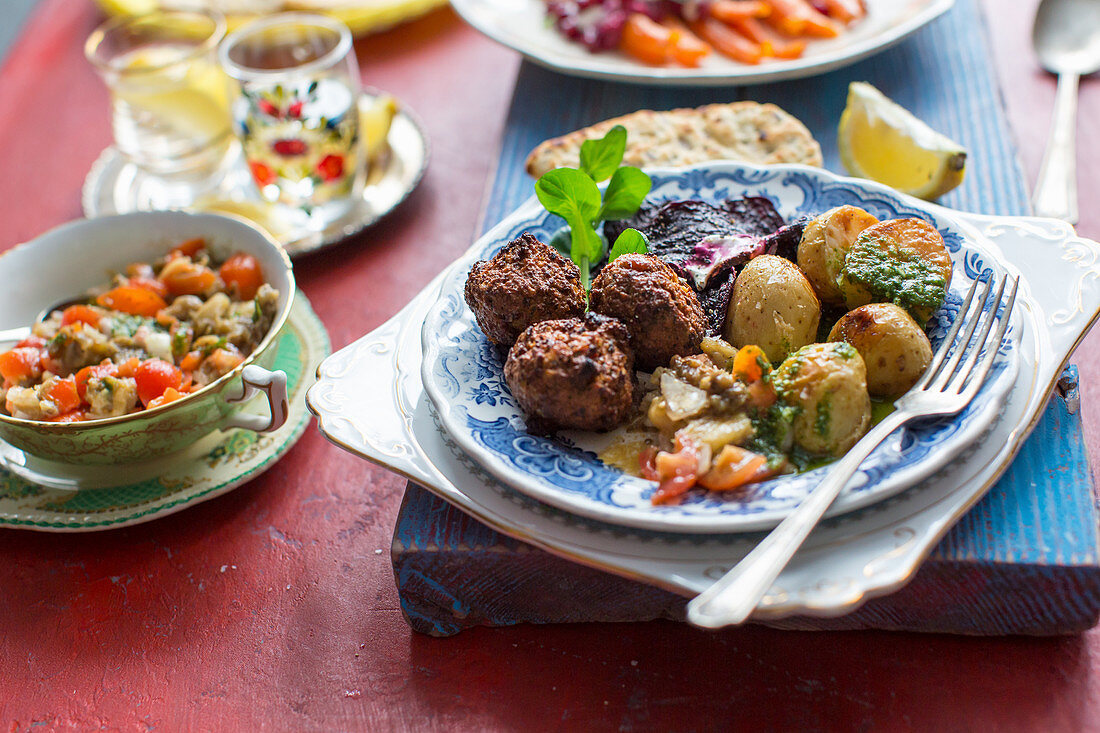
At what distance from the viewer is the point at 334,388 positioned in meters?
1.58

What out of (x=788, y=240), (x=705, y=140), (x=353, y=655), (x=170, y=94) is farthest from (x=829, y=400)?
(x=170, y=94)

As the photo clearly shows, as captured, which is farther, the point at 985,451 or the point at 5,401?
the point at 5,401

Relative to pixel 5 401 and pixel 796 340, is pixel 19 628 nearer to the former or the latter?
pixel 5 401

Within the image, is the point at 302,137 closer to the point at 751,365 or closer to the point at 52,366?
the point at 52,366

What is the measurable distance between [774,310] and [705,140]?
3.42 feet

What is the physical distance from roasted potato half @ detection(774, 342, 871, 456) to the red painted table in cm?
34

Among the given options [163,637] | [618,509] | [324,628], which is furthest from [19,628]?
[618,509]

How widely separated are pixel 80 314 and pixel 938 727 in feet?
6.13

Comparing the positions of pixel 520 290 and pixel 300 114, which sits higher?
pixel 520 290

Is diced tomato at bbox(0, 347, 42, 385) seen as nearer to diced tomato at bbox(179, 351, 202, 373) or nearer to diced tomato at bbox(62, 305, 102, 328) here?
diced tomato at bbox(62, 305, 102, 328)

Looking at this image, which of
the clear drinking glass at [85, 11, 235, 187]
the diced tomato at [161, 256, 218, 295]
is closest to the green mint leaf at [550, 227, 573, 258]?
the diced tomato at [161, 256, 218, 295]

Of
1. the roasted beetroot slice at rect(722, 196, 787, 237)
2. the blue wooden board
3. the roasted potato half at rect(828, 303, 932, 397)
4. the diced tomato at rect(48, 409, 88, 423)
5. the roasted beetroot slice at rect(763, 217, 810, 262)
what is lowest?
the diced tomato at rect(48, 409, 88, 423)

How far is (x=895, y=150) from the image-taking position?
2.27 meters

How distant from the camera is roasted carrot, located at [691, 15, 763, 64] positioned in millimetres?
2854
